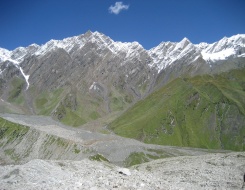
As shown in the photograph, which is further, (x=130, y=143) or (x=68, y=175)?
(x=130, y=143)

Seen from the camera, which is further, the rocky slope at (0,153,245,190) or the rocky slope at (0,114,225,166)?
the rocky slope at (0,114,225,166)

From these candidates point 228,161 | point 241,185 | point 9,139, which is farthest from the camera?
point 9,139

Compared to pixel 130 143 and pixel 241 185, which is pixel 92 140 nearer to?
pixel 130 143

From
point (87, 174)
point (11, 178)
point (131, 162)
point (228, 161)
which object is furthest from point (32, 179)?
point (131, 162)

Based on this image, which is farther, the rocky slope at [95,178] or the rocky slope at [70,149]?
the rocky slope at [70,149]

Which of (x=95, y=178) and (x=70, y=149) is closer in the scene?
(x=95, y=178)

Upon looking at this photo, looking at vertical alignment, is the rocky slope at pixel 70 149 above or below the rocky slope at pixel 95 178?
above

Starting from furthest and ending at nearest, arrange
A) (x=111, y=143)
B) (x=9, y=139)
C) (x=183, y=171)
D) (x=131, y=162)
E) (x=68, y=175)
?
1. (x=9, y=139)
2. (x=111, y=143)
3. (x=131, y=162)
4. (x=183, y=171)
5. (x=68, y=175)

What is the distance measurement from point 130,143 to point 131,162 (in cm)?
3203

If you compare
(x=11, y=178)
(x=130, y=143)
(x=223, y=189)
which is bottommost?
(x=11, y=178)

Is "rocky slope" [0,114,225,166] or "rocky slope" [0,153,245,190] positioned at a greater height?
"rocky slope" [0,114,225,166]

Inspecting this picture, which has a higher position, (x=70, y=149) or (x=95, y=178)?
(x=70, y=149)

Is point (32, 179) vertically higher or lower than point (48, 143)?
lower

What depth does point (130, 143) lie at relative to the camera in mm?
187375
